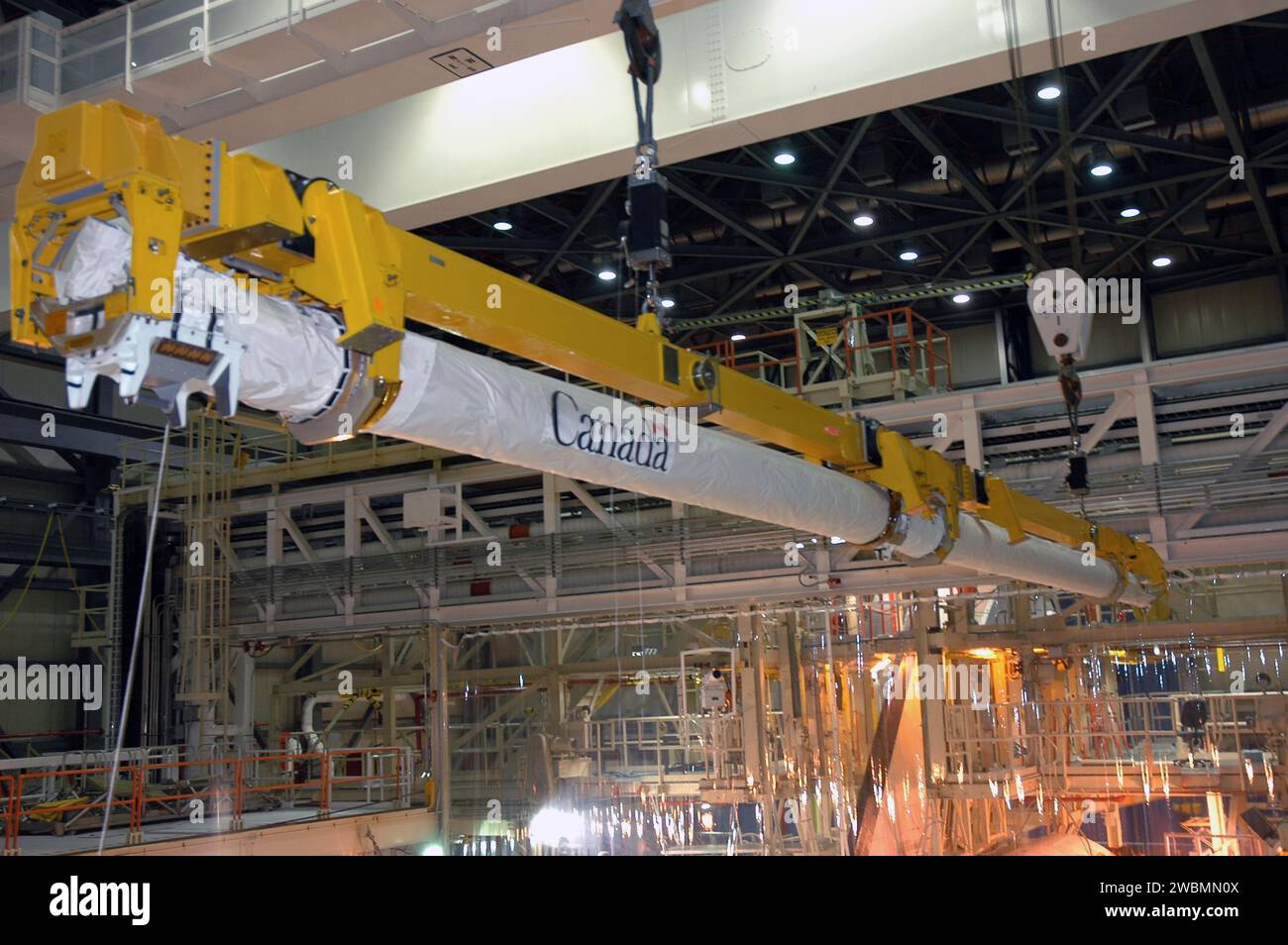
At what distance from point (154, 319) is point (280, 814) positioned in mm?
13399

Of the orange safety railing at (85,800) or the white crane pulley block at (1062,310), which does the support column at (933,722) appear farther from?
the orange safety railing at (85,800)

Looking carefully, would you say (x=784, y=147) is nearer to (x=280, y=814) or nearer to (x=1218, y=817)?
(x=1218, y=817)

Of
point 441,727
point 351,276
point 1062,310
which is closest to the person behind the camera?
point 351,276

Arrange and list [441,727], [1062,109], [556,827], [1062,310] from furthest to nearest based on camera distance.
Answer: [441,727]
[556,827]
[1062,310]
[1062,109]

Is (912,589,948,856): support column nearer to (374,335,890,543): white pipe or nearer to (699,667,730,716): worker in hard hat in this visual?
(699,667,730,716): worker in hard hat

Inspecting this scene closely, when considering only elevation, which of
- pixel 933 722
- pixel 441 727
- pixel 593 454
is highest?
pixel 593 454

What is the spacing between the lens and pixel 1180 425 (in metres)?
12.6

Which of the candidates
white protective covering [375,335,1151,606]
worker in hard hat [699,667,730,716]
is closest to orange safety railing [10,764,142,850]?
worker in hard hat [699,667,730,716]

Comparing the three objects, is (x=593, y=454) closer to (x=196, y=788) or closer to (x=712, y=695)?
(x=712, y=695)

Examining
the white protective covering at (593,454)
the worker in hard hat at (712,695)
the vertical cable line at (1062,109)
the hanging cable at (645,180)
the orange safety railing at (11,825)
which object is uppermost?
the vertical cable line at (1062,109)

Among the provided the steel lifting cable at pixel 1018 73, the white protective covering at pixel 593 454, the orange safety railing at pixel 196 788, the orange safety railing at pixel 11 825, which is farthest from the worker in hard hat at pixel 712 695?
the steel lifting cable at pixel 1018 73

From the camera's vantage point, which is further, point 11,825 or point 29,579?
point 29,579

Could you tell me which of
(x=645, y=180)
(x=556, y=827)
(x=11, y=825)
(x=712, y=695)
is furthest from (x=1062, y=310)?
(x=11, y=825)
